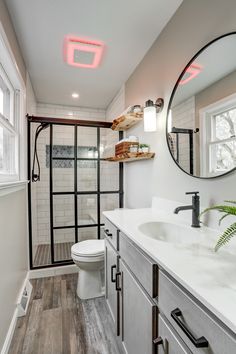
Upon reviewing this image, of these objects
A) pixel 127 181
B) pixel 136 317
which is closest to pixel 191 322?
pixel 136 317

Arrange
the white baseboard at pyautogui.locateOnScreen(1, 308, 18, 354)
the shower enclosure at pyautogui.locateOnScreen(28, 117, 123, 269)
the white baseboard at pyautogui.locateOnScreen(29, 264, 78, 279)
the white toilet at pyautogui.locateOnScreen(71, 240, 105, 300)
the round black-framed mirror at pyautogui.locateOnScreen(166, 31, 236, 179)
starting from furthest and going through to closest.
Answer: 1. the shower enclosure at pyautogui.locateOnScreen(28, 117, 123, 269)
2. the white baseboard at pyautogui.locateOnScreen(29, 264, 78, 279)
3. the white toilet at pyautogui.locateOnScreen(71, 240, 105, 300)
4. the white baseboard at pyautogui.locateOnScreen(1, 308, 18, 354)
5. the round black-framed mirror at pyautogui.locateOnScreen(166, 31, 236, 179)

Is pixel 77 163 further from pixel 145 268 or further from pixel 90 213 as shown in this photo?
pixel 145 268

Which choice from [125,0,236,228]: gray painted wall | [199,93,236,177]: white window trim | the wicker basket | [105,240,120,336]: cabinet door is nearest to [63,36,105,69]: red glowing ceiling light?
[125,0,236,228]: gray painted wall

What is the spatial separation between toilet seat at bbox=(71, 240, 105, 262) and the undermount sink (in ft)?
2.44

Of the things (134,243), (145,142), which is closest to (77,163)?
(145,142)

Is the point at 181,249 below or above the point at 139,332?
above

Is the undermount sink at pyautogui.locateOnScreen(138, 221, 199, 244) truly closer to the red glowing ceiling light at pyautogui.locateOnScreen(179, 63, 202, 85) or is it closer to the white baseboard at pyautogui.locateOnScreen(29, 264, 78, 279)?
the red glowing ceiling light at pyautogui.locateOnScreen(179, 63, 202, 85)

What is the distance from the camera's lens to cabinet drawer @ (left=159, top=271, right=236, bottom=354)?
1.59 feet

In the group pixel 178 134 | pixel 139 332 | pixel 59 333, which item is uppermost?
pixel 178 134

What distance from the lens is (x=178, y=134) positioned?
4.91 ft

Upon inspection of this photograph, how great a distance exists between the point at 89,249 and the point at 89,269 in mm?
188

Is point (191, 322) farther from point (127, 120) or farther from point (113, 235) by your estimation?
point (127, 120)

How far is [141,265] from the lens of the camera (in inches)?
37.1

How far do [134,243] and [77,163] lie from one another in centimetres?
175
